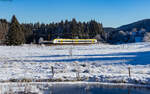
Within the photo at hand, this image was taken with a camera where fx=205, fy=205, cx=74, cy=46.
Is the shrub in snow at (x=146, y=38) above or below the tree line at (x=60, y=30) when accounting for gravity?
below

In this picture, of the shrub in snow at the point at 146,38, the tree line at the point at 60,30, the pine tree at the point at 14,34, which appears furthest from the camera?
the tree line at the point at 60,30

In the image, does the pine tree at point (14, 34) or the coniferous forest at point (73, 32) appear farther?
the coniferous forest at point (73, 32)

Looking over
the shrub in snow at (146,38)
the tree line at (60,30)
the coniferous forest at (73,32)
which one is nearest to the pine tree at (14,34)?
the tree line at (60,30)

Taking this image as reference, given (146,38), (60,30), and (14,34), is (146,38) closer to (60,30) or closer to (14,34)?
(60,30)

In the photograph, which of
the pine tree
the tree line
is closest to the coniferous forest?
the tree line

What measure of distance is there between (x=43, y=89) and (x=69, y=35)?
75447 millimetres

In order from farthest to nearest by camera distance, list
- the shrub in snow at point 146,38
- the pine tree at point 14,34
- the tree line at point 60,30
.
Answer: the tree line at point 60,30, the shrub in snow at point 146,38, the pine tree at point 14,34

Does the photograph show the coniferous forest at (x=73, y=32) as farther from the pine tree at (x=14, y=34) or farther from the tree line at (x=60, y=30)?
the pine tree at (x=14, y=34)

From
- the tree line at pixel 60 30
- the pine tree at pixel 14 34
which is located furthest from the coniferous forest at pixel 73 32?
the pine tree at pixel 14 34

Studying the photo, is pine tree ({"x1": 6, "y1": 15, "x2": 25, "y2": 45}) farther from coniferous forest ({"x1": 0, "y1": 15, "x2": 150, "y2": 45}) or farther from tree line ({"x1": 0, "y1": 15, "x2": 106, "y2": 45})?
coniferous forest ({"x1": 0, "y1": 15, "x2": 150, "y2": 45})

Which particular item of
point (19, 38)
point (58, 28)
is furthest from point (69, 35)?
point (19, 38)

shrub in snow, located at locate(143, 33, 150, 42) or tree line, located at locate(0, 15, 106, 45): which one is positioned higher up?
tree line, located at locate(0, 15, 106, 45)

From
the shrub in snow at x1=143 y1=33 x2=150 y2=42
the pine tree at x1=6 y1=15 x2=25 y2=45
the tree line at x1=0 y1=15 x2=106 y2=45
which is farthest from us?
the tree line at x1=0 y1=15 x2=106 y2=45

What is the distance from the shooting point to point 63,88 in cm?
1221
